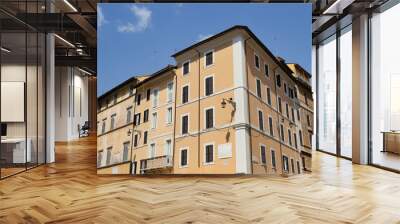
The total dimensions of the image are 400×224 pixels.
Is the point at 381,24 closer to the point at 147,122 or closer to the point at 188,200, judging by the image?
the point at 147,122

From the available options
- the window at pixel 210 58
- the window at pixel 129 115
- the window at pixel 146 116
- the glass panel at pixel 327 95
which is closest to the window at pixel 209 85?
the window at pixel 210 58

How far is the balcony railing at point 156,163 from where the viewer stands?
20.6 ft

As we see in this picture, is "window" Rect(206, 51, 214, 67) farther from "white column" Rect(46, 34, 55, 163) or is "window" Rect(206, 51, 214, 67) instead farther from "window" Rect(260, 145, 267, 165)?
"white column" Rect(46, 34, 55, 163)

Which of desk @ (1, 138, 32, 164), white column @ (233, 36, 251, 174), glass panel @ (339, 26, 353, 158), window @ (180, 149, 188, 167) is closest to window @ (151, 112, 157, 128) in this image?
window @ (180, 149, 188, 167)

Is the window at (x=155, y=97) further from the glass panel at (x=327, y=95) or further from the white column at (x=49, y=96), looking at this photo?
the glass panel at (x=327, y=95)

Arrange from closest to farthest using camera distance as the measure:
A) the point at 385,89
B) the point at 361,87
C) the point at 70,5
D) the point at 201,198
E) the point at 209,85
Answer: the point at 201,198 < the point at 209,85 < the point at 70,5 < the point at 385,89 < the point at 361,87

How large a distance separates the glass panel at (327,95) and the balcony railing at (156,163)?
5.01m

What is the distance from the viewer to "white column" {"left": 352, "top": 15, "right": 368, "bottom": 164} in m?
7.58

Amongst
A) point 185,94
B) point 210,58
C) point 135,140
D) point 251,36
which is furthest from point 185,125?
point 251,36

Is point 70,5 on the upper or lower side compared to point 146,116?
upper

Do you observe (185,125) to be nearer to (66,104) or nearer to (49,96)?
(49,96)

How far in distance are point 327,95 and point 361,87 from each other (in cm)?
245

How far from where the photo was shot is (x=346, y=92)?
343 inches

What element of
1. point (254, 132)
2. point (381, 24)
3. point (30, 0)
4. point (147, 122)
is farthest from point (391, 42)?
point (30, 0)
